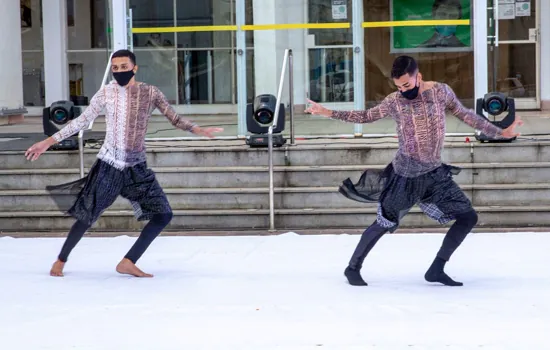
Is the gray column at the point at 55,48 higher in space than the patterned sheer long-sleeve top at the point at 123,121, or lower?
higher

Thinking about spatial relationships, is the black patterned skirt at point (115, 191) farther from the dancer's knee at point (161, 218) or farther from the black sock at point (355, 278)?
the black sock at point (355, 278)

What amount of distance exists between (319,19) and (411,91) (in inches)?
210

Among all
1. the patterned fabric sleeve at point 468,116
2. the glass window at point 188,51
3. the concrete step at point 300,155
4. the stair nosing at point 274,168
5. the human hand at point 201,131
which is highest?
the glass window at point 188,51

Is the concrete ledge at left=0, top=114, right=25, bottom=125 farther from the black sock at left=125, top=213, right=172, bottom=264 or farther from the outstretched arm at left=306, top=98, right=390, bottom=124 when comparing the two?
the outstretched arm at left=306, top=98, right=390, bottom=124

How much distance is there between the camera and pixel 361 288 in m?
7.71

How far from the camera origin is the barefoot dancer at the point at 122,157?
26.6ft

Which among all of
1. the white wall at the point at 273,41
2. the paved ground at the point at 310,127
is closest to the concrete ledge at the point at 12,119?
the paved ground at the point at 310,127

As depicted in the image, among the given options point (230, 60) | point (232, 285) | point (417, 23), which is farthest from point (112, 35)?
point (232, 285)

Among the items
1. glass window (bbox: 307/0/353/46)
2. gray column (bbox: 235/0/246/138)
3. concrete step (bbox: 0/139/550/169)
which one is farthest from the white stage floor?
glass window (bbox: 307/0/353/46)

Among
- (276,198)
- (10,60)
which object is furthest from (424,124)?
(10,60)

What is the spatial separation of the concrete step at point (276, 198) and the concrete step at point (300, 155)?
14.5 inches

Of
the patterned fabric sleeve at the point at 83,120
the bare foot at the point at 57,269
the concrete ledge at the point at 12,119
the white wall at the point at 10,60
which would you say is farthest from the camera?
the white wall at the point at 10,60

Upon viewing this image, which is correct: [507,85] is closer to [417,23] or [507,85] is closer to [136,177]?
[417,23]

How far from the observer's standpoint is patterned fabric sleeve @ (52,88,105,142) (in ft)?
26.5
